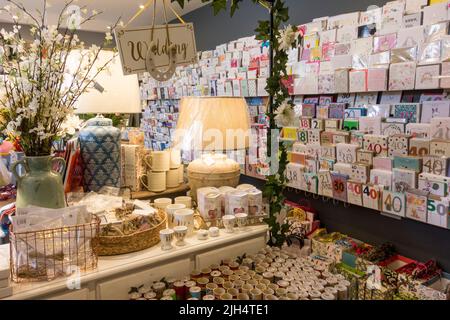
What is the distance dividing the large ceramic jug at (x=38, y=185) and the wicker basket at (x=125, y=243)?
0.23 metres

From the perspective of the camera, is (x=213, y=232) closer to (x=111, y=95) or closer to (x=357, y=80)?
(x=111, y=95)

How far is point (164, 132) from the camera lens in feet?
18.3

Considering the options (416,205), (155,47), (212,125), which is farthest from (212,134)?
(416,205)

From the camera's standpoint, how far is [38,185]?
136 cm

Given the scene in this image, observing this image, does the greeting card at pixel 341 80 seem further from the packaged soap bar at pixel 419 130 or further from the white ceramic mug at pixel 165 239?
the white ceramic mug at pixel 165 239

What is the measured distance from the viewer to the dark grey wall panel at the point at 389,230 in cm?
245

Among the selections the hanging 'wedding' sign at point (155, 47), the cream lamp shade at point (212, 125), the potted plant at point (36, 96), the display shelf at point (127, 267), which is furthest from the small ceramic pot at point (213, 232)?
the hanging 'wedding' sign at point (155, 47)

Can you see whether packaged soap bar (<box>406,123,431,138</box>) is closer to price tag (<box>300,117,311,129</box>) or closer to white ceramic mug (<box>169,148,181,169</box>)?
price tag (<box>300,117,311,129</box>)

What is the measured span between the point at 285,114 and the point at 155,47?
64cm

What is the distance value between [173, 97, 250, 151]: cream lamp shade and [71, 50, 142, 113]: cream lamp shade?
1.13 ft

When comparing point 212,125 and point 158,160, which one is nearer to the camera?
point 212,125
